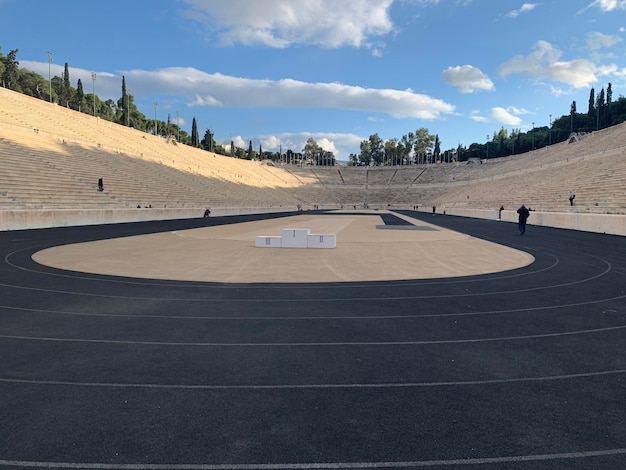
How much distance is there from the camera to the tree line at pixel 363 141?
3637 inches

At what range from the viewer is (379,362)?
203 inches

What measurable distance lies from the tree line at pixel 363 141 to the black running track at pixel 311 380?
81.6m

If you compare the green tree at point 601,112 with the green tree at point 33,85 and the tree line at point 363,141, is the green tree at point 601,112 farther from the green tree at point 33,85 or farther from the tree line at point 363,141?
the green tree at point 33,85

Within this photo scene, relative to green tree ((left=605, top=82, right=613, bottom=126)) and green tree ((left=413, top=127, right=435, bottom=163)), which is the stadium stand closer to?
green tree ((left=605, top=82, right=613, bottom=126))

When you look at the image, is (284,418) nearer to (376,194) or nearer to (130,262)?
(130,262)

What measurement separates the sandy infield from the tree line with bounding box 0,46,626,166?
71.6m

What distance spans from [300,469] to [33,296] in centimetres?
815

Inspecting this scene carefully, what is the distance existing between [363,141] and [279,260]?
172 m

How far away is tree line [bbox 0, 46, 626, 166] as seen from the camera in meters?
92.4

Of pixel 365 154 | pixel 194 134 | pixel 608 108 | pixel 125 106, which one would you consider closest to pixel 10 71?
pixel 125 106

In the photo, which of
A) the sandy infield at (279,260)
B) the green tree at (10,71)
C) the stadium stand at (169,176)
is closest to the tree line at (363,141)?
the green tree at (10,71)

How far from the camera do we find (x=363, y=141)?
17812 cm

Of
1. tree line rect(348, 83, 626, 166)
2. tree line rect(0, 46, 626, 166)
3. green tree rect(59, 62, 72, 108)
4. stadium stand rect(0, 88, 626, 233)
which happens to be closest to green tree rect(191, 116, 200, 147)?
tree line rect(0, 46, 626, 166)

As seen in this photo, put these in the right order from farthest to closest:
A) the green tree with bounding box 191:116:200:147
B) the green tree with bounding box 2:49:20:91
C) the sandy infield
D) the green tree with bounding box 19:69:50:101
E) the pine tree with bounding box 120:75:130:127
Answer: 1. the green tree with bounding box 191:116:200:147
2. the green tree with bounding box 19:69:50:101
3. the pine tree with bounding box 120:75:130:127
4. the green tree with bounding box 2:49:20:91
5. the sandy infield
